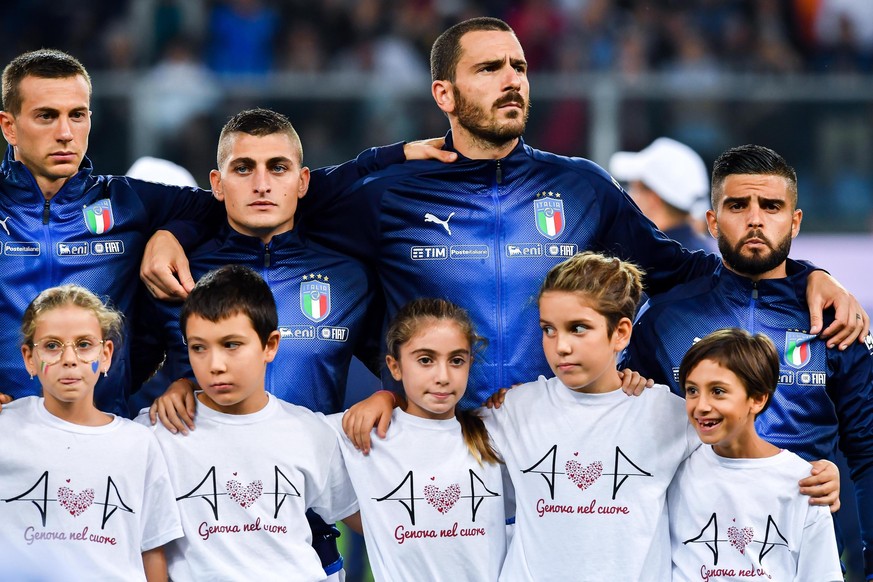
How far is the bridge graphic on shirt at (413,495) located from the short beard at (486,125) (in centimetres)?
139

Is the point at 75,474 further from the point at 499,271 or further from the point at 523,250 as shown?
the point at 523,250

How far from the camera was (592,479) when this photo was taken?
461 cm

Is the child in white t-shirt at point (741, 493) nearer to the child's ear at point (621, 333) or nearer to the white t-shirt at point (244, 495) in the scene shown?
the child's ear at point (621, 333)

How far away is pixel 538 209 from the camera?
5234 millimetres

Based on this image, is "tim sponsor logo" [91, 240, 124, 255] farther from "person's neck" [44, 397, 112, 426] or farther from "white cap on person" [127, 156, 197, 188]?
"white cap on person" [127, 156, 197, 188]

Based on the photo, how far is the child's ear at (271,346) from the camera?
472 centimetres

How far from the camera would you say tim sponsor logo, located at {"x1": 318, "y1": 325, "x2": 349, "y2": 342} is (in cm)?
507

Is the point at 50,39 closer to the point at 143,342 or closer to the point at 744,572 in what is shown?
the point at 143,342

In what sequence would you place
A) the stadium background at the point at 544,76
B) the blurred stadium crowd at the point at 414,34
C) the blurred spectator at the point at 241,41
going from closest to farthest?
1. the stadium background at the point at 544,76
2. the blurred stadium crowd at the point at 414,34
3. the blurred spectator at the point at 241,41

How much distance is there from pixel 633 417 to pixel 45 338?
213 centimetres

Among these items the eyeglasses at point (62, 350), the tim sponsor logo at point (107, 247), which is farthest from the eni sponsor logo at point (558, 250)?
the eyeglasses at point (62, 350)

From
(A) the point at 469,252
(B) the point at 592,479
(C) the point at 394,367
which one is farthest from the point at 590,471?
(A) the point at 469,252

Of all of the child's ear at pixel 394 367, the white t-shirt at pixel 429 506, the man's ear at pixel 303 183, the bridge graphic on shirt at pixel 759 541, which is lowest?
the bridge graphic on shirt at pixel 759 541

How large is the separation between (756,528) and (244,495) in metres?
1.82
